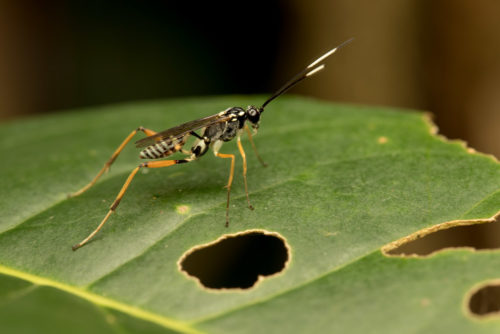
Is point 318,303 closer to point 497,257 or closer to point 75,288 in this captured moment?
point 497,257

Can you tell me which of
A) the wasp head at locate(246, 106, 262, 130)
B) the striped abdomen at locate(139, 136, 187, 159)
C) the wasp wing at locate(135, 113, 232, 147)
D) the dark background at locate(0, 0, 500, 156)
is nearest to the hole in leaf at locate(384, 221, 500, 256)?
the dark background at locate(0, 0, 500, 156)

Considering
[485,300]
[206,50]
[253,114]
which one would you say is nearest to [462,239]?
[253,114]

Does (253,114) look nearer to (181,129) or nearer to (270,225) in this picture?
(181,129)

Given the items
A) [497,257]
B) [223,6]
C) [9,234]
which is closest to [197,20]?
[223,6]

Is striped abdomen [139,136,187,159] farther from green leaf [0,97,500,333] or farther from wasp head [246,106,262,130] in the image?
wasp head [246,106,262,130]

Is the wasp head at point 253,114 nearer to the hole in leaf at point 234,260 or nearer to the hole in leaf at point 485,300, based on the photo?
the hole in leaf at point 234,260
